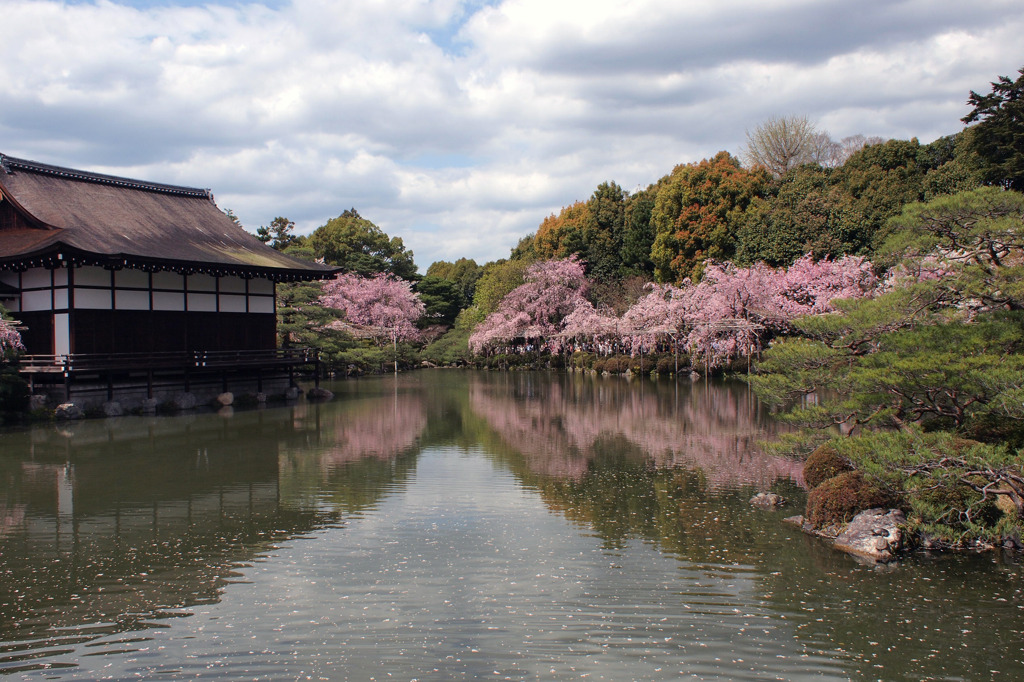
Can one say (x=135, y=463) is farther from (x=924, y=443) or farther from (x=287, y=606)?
(x=924, y=443)

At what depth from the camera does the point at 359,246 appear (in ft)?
166

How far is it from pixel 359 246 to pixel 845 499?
45.0m

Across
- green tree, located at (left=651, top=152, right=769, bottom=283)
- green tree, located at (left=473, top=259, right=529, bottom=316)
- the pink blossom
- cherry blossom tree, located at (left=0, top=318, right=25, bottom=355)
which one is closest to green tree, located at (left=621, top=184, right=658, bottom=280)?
green tree, located at (left=651, top=152, right=769, bottom=283)

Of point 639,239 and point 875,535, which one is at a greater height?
point 639,239

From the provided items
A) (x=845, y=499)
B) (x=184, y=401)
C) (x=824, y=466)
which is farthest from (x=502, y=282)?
(x=845, y=499)

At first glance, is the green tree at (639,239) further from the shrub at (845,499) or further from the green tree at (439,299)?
the shrub at (845,499)

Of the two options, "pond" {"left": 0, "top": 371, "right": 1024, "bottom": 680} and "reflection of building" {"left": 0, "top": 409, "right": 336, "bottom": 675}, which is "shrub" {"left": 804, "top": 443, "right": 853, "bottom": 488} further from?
"reflection of building" {"left": 0, "top": 409, "right": 336, "bottom": 675}

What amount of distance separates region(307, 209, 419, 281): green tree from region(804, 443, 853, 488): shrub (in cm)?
4010

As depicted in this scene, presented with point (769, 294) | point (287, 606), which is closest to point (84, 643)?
point (287, 606)

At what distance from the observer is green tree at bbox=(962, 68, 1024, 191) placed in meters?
22.3

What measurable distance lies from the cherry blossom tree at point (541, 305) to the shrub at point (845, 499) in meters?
35.6

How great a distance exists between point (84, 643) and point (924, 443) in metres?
7.92

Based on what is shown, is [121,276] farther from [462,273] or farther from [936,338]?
[462,273]

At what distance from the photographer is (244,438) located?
56.0ft
